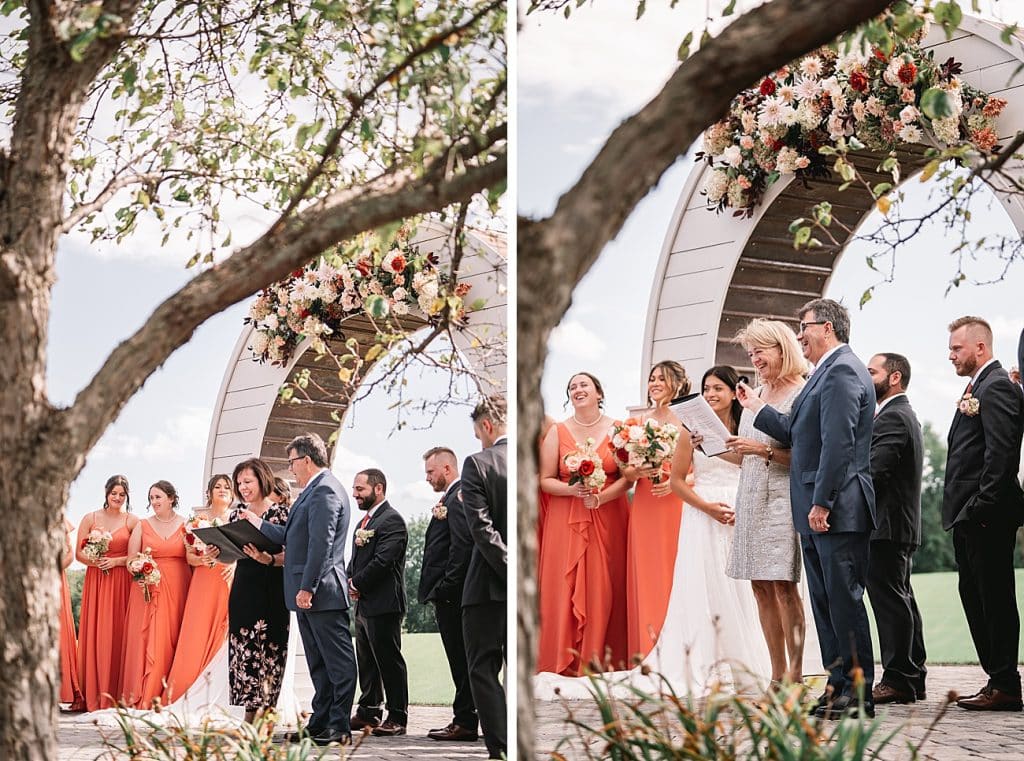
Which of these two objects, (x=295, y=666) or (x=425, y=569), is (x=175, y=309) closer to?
(x=425, y=569)

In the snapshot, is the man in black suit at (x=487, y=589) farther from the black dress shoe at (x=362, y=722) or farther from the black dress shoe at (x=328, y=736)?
the black dress shoe at (x=362, y=722)

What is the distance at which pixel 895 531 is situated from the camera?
13.6ft

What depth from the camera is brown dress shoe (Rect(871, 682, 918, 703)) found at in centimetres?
411

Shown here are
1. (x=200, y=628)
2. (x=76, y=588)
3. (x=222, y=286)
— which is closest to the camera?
(x=222, y=286)

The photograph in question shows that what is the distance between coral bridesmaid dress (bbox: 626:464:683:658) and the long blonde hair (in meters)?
0.77

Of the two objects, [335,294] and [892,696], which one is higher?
[335,294]

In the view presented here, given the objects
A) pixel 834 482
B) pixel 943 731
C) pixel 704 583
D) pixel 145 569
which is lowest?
pixel 943 731

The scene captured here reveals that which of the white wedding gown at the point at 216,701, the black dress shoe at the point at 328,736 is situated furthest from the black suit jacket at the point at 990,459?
the white wedding gown at the point at 216,701

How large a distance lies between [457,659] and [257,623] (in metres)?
0.96

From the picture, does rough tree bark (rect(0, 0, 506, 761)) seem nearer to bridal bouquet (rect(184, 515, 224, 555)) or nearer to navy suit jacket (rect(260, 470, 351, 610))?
navy suit jacket (rect(260, 470, 351, 610))

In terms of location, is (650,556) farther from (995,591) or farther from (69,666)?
(69,666)

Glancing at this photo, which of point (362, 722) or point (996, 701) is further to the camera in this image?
point (362, 722)

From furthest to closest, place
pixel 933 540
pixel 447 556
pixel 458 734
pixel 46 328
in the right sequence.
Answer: pixel 933 540 → pixel 447 556 → pixel 458 734 → pixel 46 328

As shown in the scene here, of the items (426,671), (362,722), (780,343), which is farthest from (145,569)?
(426,671)
